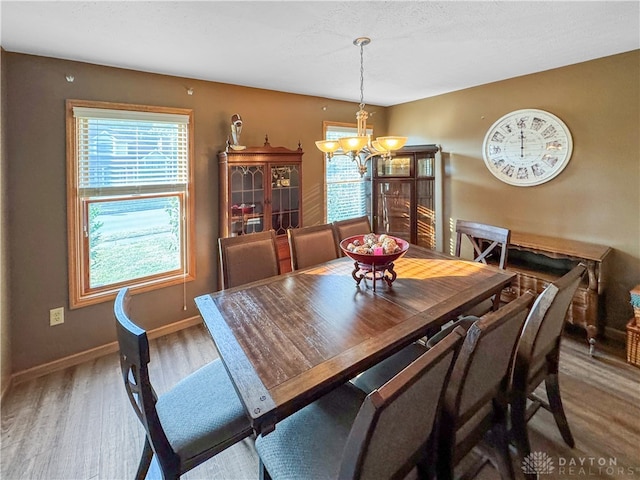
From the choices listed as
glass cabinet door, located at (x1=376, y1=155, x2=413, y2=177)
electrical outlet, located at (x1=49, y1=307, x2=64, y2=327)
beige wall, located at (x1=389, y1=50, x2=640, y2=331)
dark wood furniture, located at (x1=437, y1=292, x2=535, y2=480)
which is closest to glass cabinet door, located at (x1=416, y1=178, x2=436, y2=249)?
glass cabinet door, located at (x1=376, y1=155, x2=413, y2=177)

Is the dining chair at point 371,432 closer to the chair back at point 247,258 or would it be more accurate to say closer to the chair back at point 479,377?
the chair back at point 479,377

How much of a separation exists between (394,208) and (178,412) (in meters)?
3.57

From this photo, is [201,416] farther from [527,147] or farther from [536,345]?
[527,147]

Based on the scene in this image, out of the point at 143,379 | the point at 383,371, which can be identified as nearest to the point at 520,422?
the point at 383,371

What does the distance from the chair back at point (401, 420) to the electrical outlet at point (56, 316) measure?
279 cm

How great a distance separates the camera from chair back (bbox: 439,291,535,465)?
1.24 metres

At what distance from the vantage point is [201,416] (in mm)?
1441

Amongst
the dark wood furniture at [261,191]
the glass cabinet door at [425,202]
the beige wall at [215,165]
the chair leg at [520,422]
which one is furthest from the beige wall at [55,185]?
the chair leg at [520,422]

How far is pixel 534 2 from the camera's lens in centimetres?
187

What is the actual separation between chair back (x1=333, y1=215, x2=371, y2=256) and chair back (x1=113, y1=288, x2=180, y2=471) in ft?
6.57

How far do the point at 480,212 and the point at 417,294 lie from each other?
2379mm

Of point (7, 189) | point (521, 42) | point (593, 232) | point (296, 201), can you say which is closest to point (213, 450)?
point (7, 189)

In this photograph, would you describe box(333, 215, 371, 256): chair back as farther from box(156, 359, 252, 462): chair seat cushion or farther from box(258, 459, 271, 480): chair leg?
box(258, 459, 271, 480): chair leg

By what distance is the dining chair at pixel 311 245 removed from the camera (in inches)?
107
